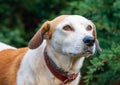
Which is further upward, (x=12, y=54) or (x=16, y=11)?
(x=12, y=54)

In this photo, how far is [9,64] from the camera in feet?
21.4

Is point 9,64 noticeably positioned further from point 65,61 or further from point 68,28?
point 68,28

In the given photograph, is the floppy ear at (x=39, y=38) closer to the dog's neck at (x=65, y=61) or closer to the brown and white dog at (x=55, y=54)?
the brown and white dog at (x=55, y=54)

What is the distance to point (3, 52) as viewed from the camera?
6.79 meters

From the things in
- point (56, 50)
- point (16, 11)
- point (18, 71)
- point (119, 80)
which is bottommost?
point (16, 11)

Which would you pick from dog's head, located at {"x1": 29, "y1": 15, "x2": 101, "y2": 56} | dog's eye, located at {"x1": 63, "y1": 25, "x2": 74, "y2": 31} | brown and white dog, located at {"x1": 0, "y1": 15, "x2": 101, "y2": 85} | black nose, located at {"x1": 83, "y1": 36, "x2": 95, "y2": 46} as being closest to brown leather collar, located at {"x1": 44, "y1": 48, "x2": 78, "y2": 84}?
brown and white dog, located at {"x1": 0, "y1": 15, "x2": 101, "y2": 85}

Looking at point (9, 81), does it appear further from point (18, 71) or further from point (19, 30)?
point (19, 30)

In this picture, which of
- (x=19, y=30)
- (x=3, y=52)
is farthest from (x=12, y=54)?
(x=19, y=30)

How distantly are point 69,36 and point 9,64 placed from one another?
3.27ft

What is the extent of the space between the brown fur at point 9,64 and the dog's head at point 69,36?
47 centimetres

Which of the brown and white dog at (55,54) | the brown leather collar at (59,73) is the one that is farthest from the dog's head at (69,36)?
the brown leather collar at (59,73)

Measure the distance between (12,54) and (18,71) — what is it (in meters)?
0.40

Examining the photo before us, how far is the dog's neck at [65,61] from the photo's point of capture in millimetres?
6023

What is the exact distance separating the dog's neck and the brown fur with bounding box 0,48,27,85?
469 millimetres
